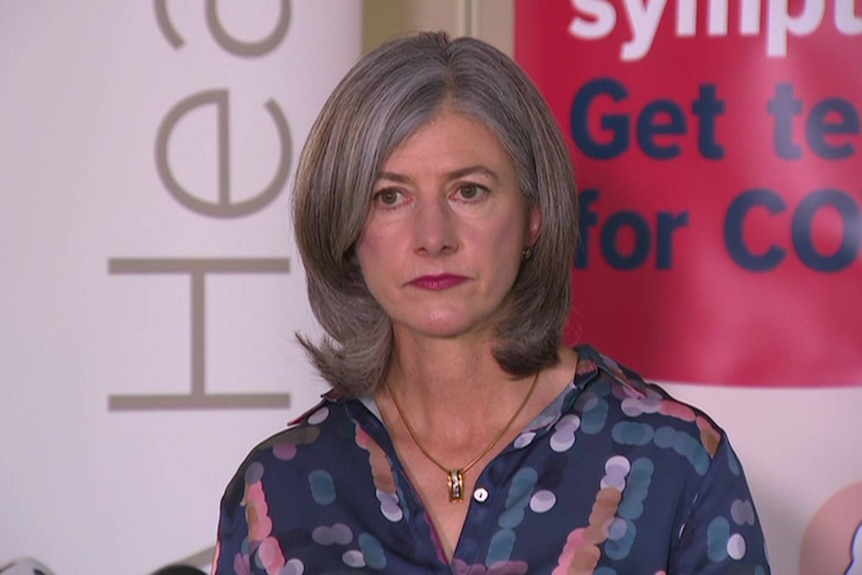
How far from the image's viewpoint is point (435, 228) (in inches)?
59.3

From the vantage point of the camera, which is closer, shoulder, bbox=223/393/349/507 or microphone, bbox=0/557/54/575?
shoulder, bbox=223/393/349/507

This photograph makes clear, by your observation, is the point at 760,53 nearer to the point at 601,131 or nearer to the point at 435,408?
the point at 601,131

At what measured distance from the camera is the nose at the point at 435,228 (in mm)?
1507

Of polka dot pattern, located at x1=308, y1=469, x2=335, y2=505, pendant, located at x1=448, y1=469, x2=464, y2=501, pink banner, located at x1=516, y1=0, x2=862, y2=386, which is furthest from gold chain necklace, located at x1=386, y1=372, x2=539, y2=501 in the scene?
pink banner, located at x1=516, y1=0, x2=862, y2=386

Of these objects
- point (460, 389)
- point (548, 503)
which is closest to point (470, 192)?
point (460, 389)

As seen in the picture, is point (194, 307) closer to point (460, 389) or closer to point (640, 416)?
point (460, 389)

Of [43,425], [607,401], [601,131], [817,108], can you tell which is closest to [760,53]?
[817,108]

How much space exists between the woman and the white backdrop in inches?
14.4

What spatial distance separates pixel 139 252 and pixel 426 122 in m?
0.65

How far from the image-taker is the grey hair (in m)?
1.56

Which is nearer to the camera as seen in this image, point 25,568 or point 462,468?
point 462,468

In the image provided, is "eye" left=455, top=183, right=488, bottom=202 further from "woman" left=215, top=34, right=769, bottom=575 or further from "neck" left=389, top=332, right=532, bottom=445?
"neck" left=389, top=332, right=532, bottom=445

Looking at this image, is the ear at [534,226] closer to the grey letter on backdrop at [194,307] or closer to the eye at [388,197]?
the eye at [388,197]

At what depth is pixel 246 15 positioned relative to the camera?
6.63 feet
